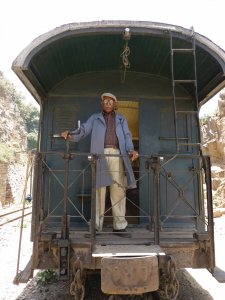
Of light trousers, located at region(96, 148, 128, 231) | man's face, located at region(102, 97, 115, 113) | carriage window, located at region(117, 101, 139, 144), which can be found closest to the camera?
light trousers, located at region(96, 148, 128, 231)

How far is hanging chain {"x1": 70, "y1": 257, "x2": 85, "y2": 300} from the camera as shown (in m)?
3.42

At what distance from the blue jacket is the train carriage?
11.6 inches

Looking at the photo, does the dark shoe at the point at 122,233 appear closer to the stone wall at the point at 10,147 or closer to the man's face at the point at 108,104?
the man's face at the point at 108,104

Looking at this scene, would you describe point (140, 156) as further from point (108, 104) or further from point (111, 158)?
point (108, 104)

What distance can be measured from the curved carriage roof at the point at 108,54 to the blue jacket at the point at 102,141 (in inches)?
41.1

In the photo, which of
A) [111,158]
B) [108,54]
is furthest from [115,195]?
[108,54]

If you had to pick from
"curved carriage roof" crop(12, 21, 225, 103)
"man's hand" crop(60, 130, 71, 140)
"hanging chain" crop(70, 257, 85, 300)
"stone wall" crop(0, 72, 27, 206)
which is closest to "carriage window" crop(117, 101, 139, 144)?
"curved carriage roof" crop(12, 21, 225, 103)

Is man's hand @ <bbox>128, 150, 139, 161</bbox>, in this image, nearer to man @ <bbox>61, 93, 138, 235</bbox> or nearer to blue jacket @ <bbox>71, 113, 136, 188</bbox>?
man @ <bbox>61, 93, 138, 235</bbox>

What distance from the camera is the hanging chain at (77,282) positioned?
11.2ft

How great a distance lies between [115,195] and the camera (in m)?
4.69

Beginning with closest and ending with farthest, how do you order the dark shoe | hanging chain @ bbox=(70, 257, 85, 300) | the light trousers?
hanging chain @ bbox=(70, 257, 85, 300), the dark shoe, the light trousers

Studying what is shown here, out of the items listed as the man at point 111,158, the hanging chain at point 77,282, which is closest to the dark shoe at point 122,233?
the man at point 111,158

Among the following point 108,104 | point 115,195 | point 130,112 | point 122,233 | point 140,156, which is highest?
point 130,112

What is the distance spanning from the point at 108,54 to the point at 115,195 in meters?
2.31
